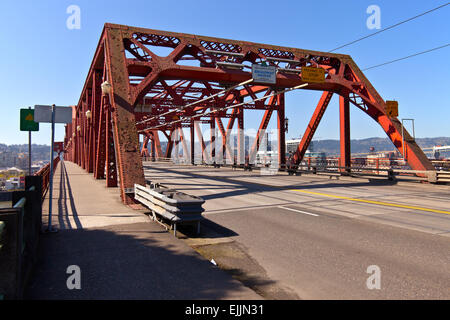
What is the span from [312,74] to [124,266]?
14694mm

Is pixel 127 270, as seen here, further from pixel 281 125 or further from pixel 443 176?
pixel 281 125

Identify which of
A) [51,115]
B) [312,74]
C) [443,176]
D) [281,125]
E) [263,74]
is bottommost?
[443,176]

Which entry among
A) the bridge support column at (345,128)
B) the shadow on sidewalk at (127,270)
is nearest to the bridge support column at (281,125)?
the bridge support column at (345,128)

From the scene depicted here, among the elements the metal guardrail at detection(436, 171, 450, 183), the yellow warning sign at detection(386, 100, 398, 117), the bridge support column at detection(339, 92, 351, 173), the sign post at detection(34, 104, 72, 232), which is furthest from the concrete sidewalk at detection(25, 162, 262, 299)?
the bridge support column at detection(339, 92, 351, 173)

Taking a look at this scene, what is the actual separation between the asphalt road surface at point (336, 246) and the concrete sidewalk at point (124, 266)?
1.93 feet

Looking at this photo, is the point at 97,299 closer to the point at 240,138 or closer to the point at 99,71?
the point at 99,71

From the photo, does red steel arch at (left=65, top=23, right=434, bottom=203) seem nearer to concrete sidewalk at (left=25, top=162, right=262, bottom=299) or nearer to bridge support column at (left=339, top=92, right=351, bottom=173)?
bridge support column at (left=339, top=92, right=351, bottom=173)

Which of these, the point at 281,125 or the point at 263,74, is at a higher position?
the point at 263,74

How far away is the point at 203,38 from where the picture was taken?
18.2 metres

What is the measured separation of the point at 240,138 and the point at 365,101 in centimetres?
1729

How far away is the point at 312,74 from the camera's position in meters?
17.0

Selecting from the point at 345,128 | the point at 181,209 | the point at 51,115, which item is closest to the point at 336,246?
the point at 181,209

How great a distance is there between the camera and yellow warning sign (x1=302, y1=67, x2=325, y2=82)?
1665cm
